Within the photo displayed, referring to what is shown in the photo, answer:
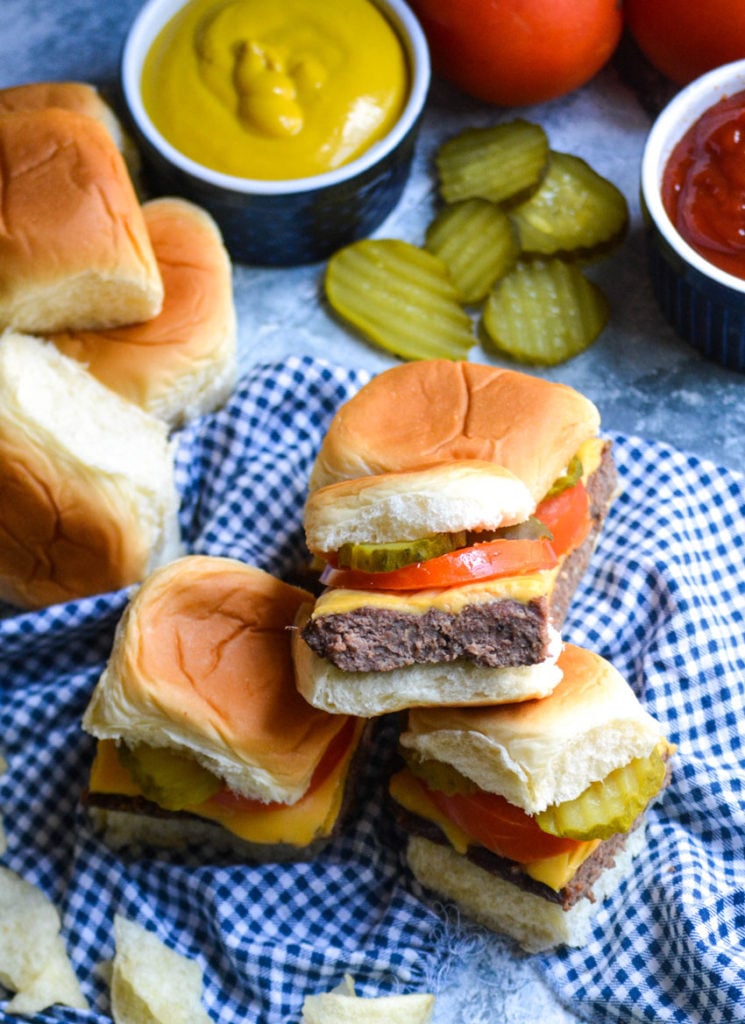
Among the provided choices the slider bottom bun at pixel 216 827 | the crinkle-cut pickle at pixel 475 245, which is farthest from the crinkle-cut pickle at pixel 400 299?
the slider bottom bun at pixel 216 827

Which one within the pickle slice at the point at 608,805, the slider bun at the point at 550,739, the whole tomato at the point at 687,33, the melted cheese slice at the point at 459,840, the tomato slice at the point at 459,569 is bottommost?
the melted cheese slice at the point at 459,840

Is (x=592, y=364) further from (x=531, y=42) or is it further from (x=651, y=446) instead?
(x=531, y=42)

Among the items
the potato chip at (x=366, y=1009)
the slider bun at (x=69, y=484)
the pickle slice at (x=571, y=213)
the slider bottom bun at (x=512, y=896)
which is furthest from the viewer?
the pickle slice at (x=571, y=213)

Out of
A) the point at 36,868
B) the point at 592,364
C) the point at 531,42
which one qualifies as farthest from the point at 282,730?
the point at 531,42

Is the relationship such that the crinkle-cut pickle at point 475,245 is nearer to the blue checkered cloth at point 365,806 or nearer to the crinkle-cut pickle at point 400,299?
the crinkle-cut pickle at point 400,299

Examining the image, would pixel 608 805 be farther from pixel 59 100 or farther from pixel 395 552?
pixel 59 100
